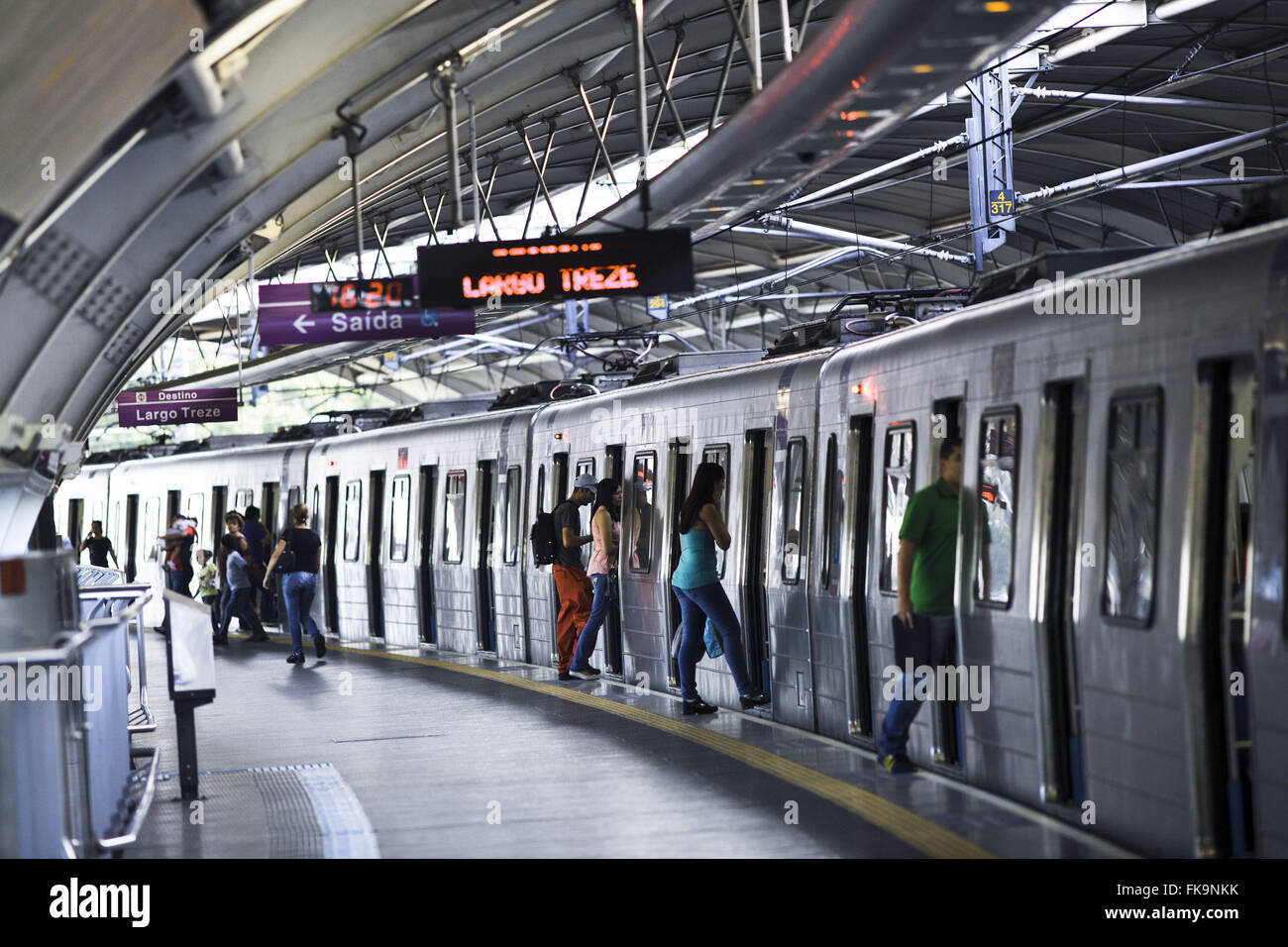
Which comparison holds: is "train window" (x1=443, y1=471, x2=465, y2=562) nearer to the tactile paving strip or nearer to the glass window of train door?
the glass window of train door

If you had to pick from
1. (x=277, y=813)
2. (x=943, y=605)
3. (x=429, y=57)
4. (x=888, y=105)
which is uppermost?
(x=429, y=57)

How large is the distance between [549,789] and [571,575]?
547cm

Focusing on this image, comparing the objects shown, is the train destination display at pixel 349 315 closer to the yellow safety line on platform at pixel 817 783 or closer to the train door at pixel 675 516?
the train door at pixel 675 516

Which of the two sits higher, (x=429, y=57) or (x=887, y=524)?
(x=429, y=57)

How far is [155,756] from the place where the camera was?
34.5 feet

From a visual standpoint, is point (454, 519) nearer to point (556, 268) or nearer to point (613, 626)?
point (613, 626)

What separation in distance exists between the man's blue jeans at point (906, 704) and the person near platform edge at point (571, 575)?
543cm

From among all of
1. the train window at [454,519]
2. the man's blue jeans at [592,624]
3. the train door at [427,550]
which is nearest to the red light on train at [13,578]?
the man's blue jeans at [592,624]

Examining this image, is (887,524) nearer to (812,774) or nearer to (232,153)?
(812,774)

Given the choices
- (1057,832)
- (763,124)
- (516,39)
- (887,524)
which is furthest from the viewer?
(516,39)

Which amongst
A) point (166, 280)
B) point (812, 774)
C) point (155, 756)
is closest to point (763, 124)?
point (812, 774)

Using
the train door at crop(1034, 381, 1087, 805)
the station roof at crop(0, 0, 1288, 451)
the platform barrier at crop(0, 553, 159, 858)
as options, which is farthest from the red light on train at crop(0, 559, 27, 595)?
the train door at crop(1034, 381, 1087, 805)

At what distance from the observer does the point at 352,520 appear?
Answer: 67.7 ft
